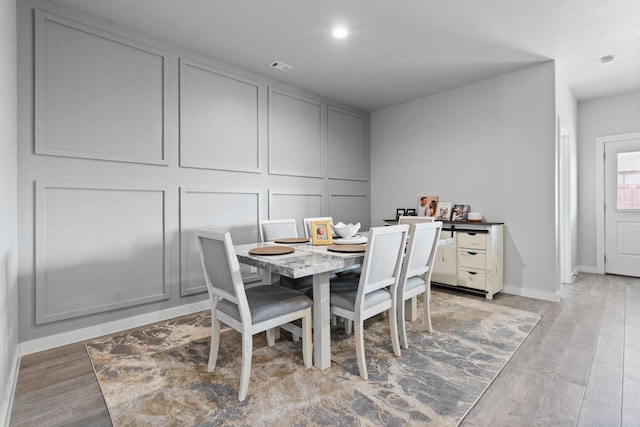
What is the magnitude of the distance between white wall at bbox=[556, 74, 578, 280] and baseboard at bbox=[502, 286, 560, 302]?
→ 1.29 metres

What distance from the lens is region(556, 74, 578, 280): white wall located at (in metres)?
3.67

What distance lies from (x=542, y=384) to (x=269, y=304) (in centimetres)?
163

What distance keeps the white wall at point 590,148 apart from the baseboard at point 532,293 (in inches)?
78.0

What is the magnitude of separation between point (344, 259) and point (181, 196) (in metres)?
1.87

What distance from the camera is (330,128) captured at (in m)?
4.54

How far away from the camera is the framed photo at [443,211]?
4.11m

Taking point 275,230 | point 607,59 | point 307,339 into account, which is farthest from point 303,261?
point 607,59

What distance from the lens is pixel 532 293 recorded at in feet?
11.5

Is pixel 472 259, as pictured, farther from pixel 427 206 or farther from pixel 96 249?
pixel 96 249

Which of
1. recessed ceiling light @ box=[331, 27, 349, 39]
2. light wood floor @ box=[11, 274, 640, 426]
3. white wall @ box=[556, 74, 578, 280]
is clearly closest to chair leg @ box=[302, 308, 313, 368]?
light wood floor @ box=[11, 274, 640, 426]

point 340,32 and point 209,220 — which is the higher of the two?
point 340,32

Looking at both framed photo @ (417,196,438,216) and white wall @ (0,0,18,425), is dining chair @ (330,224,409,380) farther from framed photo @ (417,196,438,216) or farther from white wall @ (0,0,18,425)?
framed photo @ (417,196,438,216)

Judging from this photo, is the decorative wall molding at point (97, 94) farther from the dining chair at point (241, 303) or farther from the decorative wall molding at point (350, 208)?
the decorative wall molding at point (350, 208)

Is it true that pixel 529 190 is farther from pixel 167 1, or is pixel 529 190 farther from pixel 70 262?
pixel 70 262
